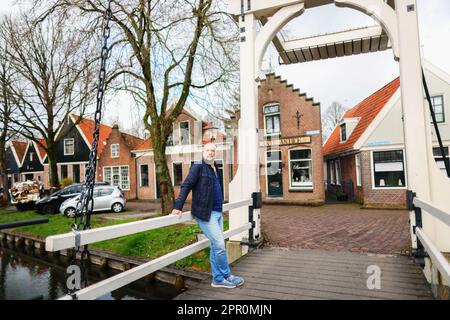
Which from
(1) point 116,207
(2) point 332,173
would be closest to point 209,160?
(1) point 116,207

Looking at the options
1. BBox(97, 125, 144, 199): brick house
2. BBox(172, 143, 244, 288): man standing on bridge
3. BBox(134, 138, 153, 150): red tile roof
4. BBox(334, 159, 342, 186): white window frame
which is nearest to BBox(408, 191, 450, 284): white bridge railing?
BBox(172, 143, 244, 288): man standing on bridge

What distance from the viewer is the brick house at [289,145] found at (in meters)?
15.2

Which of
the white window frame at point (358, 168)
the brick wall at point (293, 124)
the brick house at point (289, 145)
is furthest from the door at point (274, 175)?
the white window frame at point (358, 168)

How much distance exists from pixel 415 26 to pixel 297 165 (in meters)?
11.8

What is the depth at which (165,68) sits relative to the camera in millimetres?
9594

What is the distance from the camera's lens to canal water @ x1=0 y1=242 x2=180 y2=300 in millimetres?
7375

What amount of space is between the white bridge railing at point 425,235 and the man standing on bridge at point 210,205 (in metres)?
2.00

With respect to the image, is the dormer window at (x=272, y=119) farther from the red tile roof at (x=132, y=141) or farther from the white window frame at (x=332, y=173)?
the red tile roof at (x=132, y=141)

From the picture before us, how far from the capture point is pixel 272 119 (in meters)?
16.6

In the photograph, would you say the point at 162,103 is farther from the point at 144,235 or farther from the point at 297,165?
the point at 297,165

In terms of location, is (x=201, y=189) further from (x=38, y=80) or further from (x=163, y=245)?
(x=38, y=80)

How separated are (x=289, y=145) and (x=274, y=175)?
1.83 metres

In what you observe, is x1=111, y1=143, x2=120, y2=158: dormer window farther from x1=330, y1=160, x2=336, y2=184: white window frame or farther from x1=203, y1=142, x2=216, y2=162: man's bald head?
x1=203, y1=142, x2=216, y2=162: man's bald head
